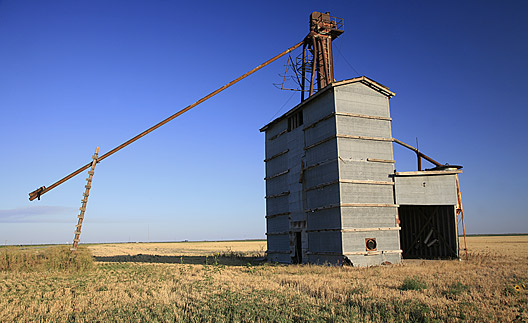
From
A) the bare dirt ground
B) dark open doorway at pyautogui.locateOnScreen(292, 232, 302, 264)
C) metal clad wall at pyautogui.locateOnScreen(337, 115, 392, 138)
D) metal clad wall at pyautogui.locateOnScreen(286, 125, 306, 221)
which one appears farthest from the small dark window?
the bare dirt ground

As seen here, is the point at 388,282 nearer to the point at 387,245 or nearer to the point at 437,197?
the point at 387,245

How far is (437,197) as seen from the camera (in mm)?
21938

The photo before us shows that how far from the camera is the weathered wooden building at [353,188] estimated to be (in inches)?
798

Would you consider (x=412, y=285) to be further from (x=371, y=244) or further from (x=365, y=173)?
(x=365, y=173)

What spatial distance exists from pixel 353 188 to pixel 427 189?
4.62 metres

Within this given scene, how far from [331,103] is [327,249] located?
784cm

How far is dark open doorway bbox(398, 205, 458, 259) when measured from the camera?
75.4 ft

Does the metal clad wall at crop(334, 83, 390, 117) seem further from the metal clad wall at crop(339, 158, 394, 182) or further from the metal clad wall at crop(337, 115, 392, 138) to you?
the metal clad wall at crop(339, 158, 394, 182)

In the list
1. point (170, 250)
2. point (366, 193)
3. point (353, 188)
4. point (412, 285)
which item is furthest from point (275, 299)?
point (170, 250)

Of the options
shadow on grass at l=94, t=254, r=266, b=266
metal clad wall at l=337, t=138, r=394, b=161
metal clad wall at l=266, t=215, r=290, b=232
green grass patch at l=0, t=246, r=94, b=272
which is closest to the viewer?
green grass patch at l=0, t=246, r=94, b=272

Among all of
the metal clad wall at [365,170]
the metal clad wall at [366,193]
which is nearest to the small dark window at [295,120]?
the metal clad wall at [365,170]

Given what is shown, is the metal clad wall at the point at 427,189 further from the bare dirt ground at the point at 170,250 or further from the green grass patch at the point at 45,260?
the bare dirt ground at the point at 170,250

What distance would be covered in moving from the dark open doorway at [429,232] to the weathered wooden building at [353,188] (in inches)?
2.5

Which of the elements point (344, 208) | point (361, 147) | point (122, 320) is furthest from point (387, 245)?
point (122, 320)
